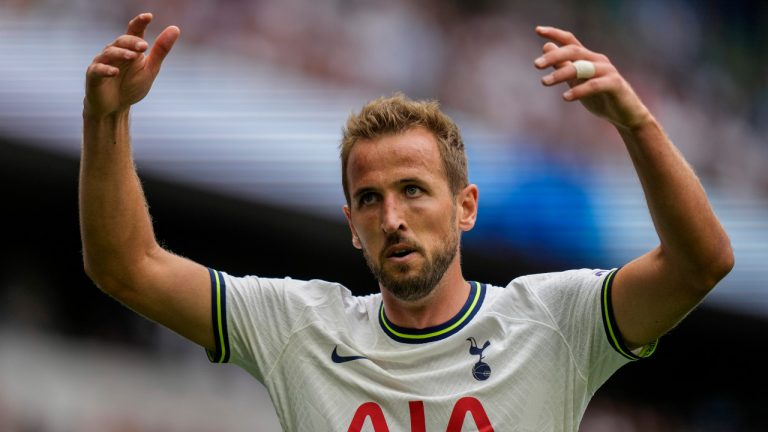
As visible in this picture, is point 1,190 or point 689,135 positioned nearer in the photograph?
point 1,190

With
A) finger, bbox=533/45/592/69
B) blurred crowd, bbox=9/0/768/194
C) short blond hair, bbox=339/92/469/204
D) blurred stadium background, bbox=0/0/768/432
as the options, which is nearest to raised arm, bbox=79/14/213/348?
short blond hair, bbox=339/92/469/204

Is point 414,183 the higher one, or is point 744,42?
point 744,42

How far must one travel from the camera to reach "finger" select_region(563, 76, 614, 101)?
3.52 m

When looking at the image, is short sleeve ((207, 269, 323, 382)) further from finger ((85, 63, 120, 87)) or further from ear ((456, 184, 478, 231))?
finger ((85, 63, 120, 87))

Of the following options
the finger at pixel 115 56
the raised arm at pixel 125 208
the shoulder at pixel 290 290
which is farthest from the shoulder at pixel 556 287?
the finger at pixel 115 56

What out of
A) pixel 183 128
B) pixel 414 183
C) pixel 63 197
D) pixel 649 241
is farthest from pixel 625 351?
pixel 649 241

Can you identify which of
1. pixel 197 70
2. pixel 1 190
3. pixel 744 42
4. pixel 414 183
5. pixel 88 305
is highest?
pixel 744 42

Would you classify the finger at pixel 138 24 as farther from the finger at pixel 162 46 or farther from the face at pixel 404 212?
the face at pixel 404 212

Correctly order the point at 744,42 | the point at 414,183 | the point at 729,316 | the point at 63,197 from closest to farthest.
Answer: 1. the point at 414,183
2. the point at 63,197
3. the point at 729,316
4. the point at 744,42

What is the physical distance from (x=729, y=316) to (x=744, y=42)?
11.4ft

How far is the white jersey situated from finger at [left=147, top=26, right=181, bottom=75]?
A: 2.79 ft

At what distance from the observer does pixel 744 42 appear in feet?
45.0

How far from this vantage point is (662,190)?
367cm

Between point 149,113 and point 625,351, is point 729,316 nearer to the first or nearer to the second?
point 149,113
